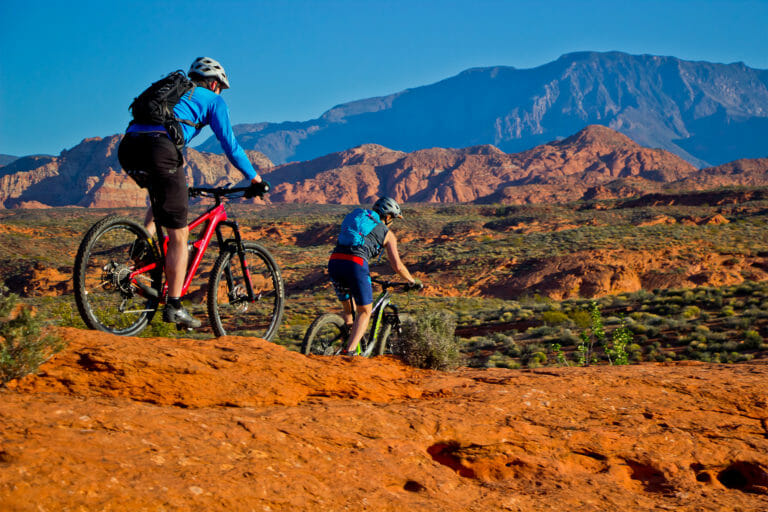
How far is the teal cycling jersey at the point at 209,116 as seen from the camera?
4.55 metres

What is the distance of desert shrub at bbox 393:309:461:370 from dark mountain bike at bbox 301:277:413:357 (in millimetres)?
162

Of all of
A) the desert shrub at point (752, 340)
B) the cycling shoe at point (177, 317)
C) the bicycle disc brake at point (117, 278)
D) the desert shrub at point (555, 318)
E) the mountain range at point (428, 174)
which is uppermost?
the mountain range at point (428, 174)

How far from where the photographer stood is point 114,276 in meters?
4.50

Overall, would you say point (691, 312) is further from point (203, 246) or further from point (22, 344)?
point (22, 344)

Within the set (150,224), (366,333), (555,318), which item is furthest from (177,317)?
(555,318)

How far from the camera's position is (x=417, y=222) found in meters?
65.2

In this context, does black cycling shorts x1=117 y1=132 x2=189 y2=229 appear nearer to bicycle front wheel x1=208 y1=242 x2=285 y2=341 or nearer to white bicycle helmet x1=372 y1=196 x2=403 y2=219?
bicycle front wheel x1=208 y1=242 x2=285 y2=341

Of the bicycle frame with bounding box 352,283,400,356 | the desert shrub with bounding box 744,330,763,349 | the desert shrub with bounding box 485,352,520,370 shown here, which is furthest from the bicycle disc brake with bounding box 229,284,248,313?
the desert shrub with bounding box 744,330,763,349

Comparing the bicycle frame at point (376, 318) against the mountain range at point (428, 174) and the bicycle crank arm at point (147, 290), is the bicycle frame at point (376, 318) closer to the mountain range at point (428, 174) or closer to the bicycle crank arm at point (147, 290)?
the bicycle crank arm at point (147, 290)

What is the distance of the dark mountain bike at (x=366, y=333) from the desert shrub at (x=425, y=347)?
0.16 m

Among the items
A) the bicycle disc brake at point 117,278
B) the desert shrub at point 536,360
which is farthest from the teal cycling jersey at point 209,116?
the desert shrub at point 536,360

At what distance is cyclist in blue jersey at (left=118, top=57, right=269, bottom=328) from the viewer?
4328 millimetres

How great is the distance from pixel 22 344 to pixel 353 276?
3.15 meters

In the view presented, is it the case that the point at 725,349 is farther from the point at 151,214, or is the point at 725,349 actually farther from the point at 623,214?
the point at 623,214
